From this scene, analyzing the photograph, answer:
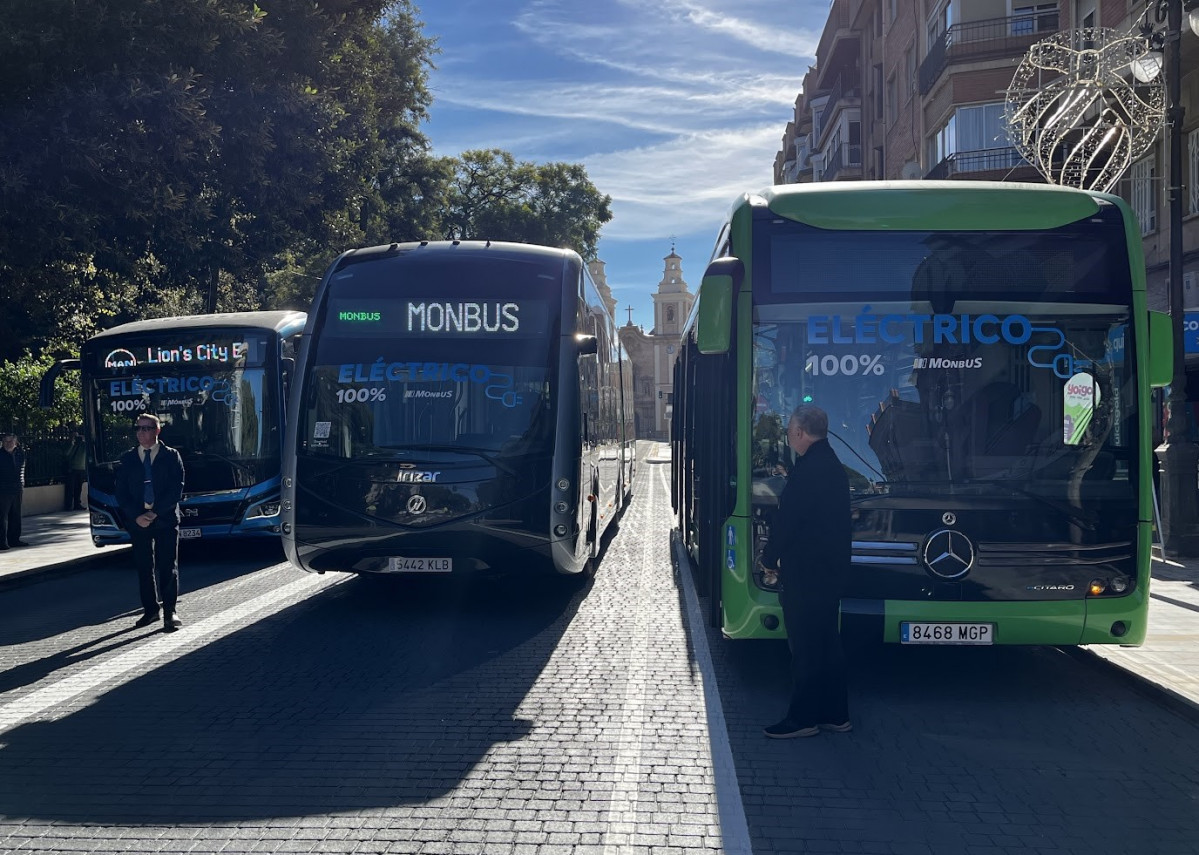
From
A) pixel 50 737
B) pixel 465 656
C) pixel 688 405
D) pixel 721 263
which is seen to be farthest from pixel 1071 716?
pixel 688 405

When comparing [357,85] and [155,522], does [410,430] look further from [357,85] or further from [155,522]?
[357,85]

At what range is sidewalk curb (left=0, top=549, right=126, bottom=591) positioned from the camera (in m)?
12.2

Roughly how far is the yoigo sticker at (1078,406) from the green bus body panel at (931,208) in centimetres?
97

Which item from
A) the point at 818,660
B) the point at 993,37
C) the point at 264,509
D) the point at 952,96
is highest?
the point at 993,37

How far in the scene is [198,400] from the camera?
45.0 feet

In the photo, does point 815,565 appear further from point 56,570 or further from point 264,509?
point 56,570

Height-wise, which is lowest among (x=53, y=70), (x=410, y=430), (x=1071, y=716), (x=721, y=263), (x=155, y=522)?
(x=1071, y=716)

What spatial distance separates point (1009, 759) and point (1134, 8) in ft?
52.0

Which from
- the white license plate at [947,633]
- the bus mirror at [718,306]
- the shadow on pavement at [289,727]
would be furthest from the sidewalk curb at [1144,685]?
the shadow on pavement at [289,727]

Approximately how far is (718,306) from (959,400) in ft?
4.99

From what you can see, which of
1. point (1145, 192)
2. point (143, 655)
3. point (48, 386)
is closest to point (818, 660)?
point (143, 655)

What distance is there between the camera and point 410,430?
951 cm

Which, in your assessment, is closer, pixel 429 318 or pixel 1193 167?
pixel 429 318

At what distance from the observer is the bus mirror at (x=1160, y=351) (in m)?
6.74
